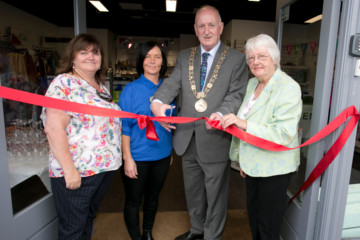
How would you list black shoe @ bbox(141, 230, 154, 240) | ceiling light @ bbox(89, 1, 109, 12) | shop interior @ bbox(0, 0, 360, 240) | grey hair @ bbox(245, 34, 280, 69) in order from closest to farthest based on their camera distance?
grey hair @ bbox(245, 34, 280, 69) < shop interior @ bbox(0, 0, 360, 240) < black shoe @ bbox(141, 230, 154, 240) < ceiling light @ bbox(89, 1, 109, 12)

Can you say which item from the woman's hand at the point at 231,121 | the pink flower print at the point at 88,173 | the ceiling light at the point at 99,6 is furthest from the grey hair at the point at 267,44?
the ceiling light at the point at 99,6

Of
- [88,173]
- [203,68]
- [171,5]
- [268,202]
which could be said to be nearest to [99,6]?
[171,5]

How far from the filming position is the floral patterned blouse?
4.72ft

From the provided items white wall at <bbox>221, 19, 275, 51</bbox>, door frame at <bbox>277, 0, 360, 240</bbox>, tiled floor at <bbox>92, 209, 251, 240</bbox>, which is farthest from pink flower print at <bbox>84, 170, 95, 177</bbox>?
white wall at <bbox>221, 19, 275, 51</bbox>

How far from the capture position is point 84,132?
1.49 metres

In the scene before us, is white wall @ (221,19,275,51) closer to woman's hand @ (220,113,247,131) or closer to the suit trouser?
the suit trouser

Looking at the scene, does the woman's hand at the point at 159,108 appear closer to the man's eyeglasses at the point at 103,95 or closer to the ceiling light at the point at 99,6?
the man's eyeglasses at the point at 103,95

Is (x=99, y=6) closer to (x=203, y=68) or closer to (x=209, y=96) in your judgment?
(x=203, y=68)

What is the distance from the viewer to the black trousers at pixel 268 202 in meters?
1.53

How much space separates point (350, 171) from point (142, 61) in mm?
1512

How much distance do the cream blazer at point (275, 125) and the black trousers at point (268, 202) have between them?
85 millimetres

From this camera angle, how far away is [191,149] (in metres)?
1.97

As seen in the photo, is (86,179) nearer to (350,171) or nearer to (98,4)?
(350,171)

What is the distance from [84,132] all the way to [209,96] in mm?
858
